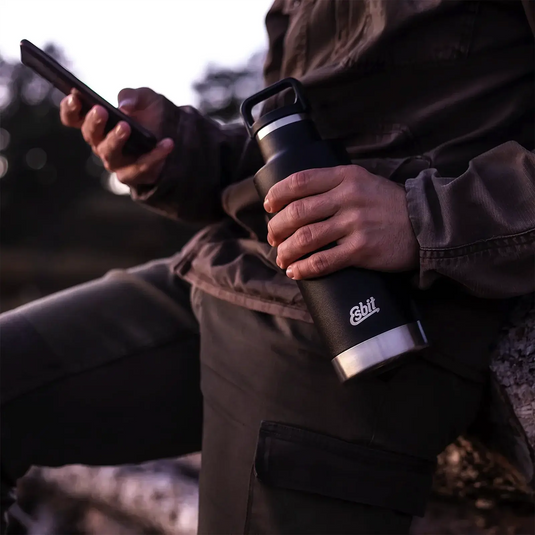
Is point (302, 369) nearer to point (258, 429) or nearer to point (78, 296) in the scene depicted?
Result: point (258, 429)

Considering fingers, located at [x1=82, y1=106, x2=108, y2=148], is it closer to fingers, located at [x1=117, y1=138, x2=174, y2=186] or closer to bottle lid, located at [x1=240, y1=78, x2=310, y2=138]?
fingers, located at [x1=117, y1=138, x2=174, y2=186]

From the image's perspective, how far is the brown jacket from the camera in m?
0.81

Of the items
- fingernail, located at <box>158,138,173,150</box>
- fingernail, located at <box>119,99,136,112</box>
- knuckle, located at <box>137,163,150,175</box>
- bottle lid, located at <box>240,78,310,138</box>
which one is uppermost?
fingernail, located at <box>119,99,136,112</box>

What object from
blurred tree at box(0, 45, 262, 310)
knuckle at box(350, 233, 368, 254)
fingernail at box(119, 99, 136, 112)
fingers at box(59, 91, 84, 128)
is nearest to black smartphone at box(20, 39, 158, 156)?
fingers at box(59, 91, 84, 128)

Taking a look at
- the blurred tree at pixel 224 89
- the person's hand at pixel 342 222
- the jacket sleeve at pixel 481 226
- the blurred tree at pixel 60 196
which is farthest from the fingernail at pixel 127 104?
the blurred tree at pixel 224 89

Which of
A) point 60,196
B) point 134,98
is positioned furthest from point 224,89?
point 134,98

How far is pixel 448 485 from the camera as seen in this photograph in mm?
1353

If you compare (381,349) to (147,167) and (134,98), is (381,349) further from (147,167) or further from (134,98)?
(134,98)

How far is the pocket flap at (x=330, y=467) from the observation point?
2.89 feet

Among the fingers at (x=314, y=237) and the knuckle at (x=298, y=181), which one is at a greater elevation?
the knuckle at (x=298, y=181)

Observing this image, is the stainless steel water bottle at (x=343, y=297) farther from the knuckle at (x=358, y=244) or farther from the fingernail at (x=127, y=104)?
the fingernail at (x=127, y=104)

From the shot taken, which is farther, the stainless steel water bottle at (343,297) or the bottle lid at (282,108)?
the bottle lid at (282,108)

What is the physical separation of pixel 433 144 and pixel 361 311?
42 centimetres

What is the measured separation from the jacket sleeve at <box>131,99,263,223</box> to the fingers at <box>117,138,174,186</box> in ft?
0.06
